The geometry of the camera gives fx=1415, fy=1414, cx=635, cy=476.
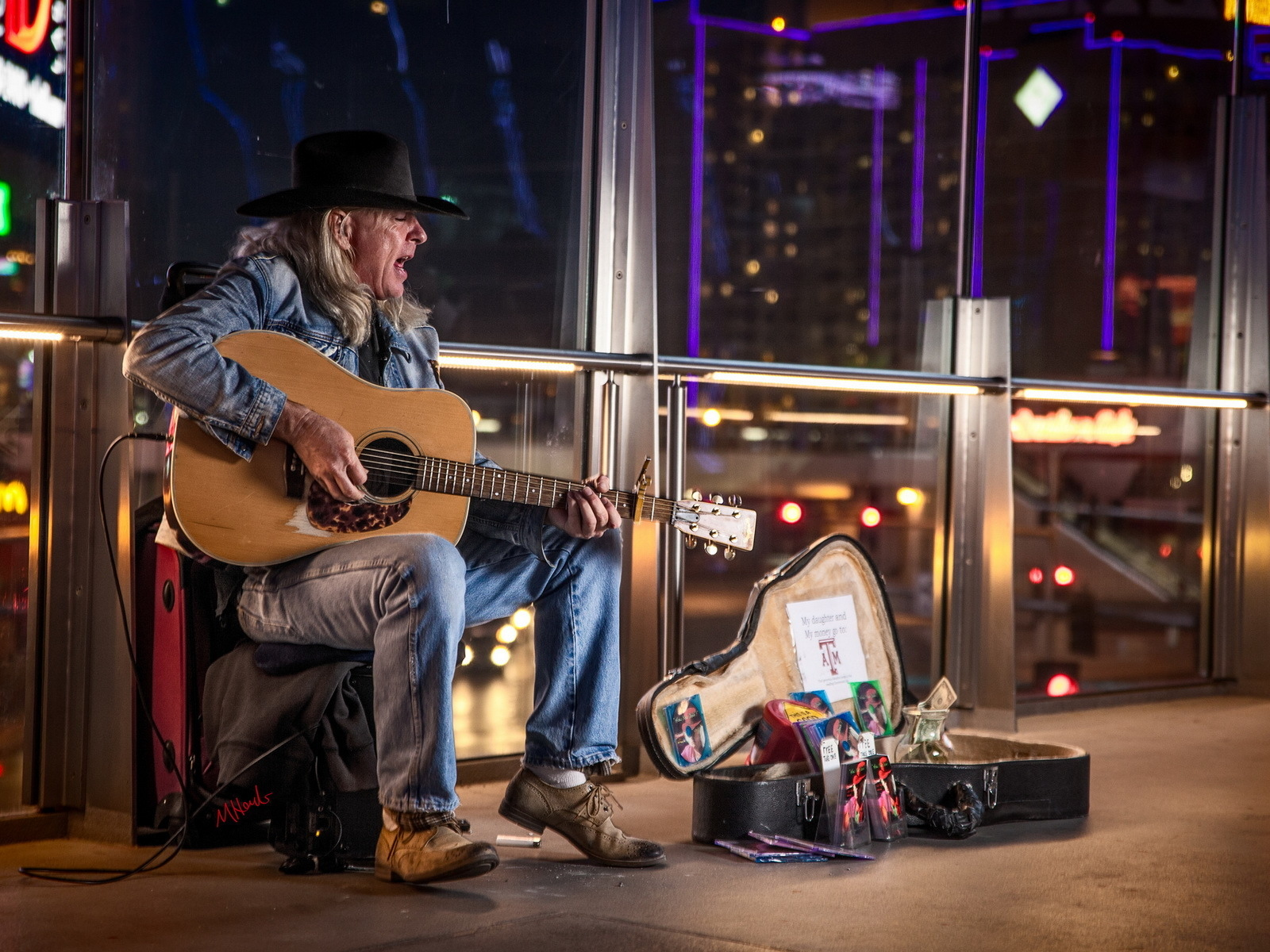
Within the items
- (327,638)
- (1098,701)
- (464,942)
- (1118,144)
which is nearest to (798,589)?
(327,638)

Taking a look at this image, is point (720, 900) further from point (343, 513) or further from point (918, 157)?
point (918, 157)

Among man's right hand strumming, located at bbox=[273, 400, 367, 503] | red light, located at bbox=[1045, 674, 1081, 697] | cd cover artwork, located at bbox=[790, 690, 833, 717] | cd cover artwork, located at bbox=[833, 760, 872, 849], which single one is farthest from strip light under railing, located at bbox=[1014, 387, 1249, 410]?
man's right hand strumming, located at bbox=[273, 400, 367, 503]

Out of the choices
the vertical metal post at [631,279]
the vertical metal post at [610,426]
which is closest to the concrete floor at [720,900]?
the vertical metal post at [631,279]

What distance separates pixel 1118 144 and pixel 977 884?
333cm

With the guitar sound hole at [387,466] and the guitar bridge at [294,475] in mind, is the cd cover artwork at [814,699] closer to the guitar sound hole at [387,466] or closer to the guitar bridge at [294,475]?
the guitar sound hole at [387,466]

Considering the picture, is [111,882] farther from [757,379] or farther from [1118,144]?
[1118,144]

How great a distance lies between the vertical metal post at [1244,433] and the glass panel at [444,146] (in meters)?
2.61

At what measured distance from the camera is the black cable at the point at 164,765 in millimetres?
2355

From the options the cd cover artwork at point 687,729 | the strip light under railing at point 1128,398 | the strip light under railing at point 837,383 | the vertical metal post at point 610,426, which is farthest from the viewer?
the strip light under railing at point 1128,398

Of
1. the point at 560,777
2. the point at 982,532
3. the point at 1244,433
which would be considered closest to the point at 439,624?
the point at 560,777

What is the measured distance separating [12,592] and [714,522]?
1.38 meters

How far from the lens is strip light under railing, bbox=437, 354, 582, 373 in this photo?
10.5ft

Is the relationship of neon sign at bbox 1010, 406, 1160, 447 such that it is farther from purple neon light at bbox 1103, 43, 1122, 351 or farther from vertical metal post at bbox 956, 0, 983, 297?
vertical metal post at bbox 956, 0, 983, 297

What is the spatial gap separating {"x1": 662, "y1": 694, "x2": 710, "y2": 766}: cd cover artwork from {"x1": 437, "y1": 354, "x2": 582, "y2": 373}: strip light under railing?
3.01 ft
